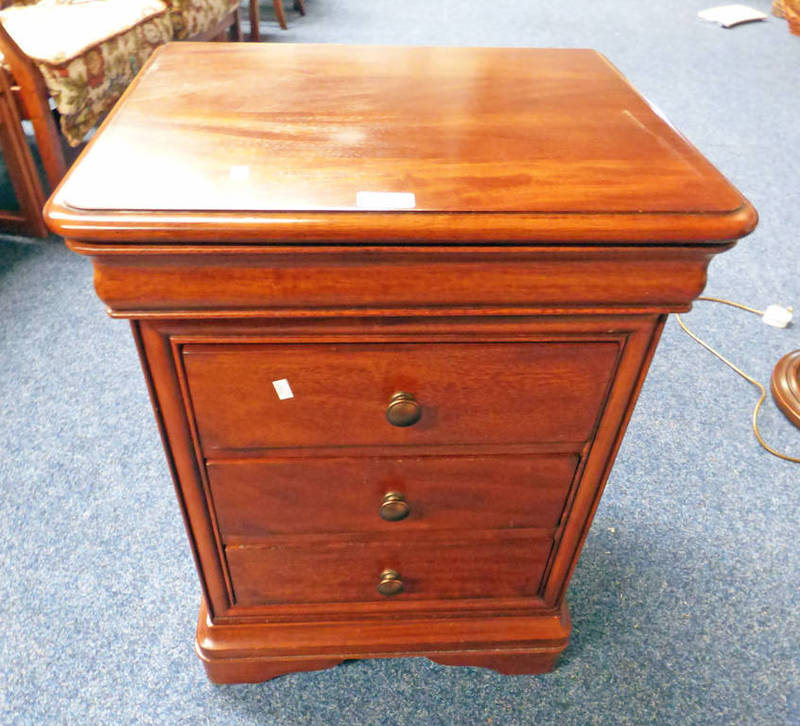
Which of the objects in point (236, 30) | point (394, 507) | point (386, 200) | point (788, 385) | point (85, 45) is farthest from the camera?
point (236, 30)

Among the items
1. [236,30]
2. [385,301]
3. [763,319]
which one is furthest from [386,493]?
[236,30]

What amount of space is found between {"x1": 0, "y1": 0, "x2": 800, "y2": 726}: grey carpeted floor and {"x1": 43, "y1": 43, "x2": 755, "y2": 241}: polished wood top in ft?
2.39

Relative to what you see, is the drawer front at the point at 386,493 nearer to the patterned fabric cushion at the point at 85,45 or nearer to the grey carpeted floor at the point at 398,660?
the grey carpeted floor at the point at 398,660

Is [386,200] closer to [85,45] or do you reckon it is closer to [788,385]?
[788,385]

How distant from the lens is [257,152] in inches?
23.7

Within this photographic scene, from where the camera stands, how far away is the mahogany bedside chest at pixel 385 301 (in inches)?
21.1

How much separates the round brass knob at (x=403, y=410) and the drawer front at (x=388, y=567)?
0.23 metres

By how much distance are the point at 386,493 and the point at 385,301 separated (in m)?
0.27

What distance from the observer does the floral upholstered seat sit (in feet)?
5.35

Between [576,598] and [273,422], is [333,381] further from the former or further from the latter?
[576,598]

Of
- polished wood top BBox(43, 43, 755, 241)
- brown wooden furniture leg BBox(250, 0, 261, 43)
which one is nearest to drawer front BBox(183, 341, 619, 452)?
polished wood top BBox(43, 43, 755, 241)

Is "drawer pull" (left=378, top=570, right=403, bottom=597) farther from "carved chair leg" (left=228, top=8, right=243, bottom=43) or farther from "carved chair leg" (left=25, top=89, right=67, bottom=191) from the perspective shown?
"carved chair leg" (left=228, top=8, right=243, bottom=43)

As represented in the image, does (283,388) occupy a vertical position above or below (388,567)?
above

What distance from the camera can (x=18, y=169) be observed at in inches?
67.0
